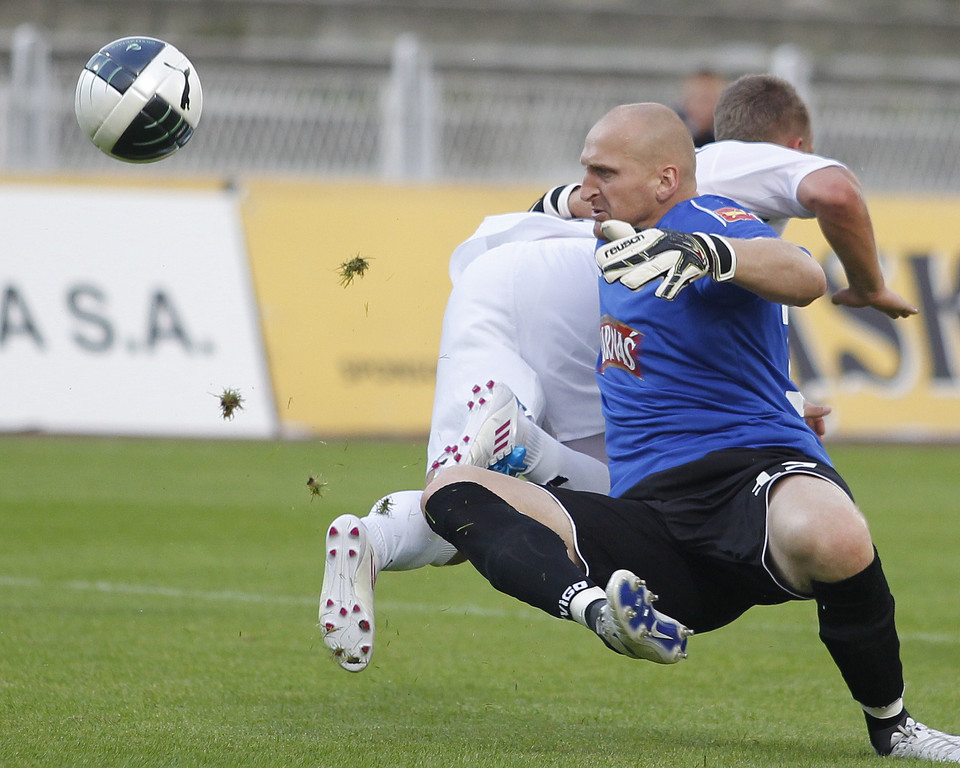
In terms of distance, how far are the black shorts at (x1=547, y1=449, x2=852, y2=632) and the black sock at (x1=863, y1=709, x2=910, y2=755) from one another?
429mm

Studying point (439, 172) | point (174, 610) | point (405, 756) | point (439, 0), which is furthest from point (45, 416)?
point (439, 0)

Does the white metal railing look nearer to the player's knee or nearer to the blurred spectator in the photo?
the blurred spectator

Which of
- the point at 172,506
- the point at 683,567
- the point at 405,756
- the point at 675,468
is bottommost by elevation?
the point at 172,506

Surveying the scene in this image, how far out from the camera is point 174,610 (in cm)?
605

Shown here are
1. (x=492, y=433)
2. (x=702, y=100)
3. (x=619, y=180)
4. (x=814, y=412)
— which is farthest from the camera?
(x=702, y=100)

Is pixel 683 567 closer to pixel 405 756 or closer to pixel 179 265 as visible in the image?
pixel 405 756

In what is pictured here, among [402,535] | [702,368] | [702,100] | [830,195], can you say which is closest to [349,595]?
[402,535]

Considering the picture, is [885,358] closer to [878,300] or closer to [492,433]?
[878,300]

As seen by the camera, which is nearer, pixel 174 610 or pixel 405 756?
pixel 405 756

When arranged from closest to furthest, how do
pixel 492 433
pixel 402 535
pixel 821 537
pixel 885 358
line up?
pixel 821 537, pixel 492 433, pixel 402 535, pixel 885 358

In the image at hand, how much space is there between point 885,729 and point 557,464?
1.17 meters

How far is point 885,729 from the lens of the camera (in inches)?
158

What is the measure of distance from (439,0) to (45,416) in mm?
10696

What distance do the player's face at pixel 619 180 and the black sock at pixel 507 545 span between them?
0.77m
